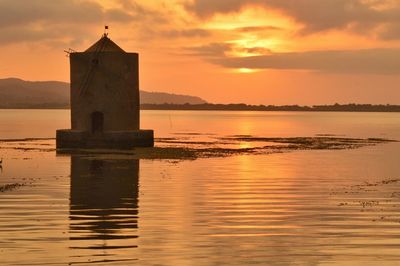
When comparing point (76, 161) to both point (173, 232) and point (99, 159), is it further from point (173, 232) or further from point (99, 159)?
point (173, 232)

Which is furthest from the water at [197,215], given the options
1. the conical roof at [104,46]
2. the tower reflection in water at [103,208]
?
the conical roof at [104,46]

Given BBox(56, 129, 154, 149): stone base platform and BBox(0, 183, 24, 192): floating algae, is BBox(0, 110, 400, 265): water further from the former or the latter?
BBox(56, 129, 154, 149): stone base platform

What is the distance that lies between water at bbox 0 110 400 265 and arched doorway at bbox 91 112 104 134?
11.1 metres

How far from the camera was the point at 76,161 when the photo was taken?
36.9m

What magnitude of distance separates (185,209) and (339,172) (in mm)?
14988

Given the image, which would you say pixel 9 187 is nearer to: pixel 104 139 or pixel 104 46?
pixel 104 139

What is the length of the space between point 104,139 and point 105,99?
2.48 meters

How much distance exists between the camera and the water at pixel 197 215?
13.2 m

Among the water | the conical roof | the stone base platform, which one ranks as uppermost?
the conical roof

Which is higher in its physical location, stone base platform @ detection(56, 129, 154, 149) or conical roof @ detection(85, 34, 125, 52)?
conical roof @ detection(85, 34, 125, 52)

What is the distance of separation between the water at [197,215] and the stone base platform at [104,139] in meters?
10.1

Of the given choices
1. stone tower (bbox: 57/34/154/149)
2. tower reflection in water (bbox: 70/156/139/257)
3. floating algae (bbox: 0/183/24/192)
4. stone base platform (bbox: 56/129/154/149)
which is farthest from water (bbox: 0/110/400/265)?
stone tower (bbox: 57/34/154/149)

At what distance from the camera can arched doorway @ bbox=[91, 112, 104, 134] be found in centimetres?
4566

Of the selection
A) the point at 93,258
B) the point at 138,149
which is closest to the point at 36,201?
the point at 93,258
